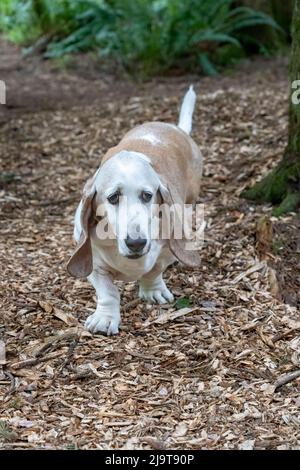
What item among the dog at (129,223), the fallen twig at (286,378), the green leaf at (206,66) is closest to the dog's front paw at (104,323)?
the dog at (129,223)

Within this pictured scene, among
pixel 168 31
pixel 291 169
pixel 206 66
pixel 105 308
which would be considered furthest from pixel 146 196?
pixel 168 31

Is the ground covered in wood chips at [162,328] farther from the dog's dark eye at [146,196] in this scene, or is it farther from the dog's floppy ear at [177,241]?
the dog's dark eye at [146,196]

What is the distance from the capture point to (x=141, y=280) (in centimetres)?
455

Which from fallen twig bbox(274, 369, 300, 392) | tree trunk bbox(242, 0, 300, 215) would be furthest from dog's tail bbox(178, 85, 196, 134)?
fallen twig bbox(274, 369, 300, 392)

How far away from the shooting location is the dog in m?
3.86

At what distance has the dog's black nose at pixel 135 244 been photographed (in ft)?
12.2

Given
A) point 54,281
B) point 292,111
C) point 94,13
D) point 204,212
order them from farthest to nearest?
1. point 94,13
2. point 204,212
3. point 292,111
4. point 54,281

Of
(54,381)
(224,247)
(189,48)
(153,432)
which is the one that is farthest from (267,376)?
(189,48)

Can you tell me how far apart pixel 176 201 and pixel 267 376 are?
1.07 m

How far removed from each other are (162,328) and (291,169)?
162 centimetres

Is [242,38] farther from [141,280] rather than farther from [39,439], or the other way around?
[39,439]

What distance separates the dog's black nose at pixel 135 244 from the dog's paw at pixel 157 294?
85 cm

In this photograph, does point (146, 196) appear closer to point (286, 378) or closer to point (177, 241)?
point (177, 241)

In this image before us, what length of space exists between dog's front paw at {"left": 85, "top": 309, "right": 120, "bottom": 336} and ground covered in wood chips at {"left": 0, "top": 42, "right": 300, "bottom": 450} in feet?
0.14
